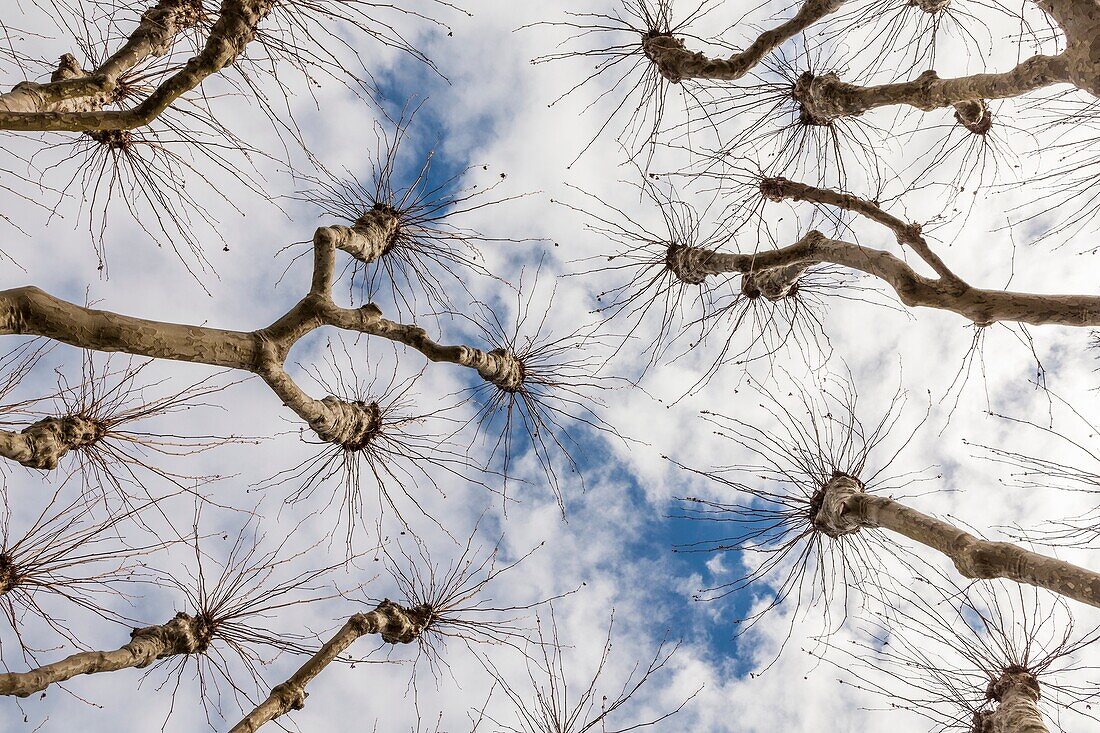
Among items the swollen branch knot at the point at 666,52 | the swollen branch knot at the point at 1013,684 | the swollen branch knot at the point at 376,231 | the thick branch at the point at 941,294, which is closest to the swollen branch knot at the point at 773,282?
the thick branch at the point at 941,294

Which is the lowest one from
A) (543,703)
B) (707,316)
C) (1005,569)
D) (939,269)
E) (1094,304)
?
(543,703)

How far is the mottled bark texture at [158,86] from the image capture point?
3430 millimetres

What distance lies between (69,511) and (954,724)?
7.87 metres

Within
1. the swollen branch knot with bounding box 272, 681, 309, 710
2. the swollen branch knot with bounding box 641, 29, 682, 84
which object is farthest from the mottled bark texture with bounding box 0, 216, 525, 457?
the swollen branch knot with bounding box 641, 29, 682, 84

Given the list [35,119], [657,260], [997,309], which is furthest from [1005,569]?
[35,119]

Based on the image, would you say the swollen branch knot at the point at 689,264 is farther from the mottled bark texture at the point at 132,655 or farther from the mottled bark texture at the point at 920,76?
the mottled bark texture at the point at 132,655

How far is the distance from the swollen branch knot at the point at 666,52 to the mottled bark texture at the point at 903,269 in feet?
4.59

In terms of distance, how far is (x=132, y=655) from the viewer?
5.01 meters

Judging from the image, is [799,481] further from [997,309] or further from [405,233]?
[405,233]

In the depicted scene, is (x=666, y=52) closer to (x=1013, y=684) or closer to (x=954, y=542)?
(x=954, y=542)

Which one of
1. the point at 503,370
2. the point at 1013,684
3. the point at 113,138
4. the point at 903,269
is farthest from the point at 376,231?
the point at 1013,684

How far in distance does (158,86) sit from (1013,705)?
7.69 metres

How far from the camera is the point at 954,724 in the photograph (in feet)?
17.3

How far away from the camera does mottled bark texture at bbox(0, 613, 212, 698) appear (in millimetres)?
4242
